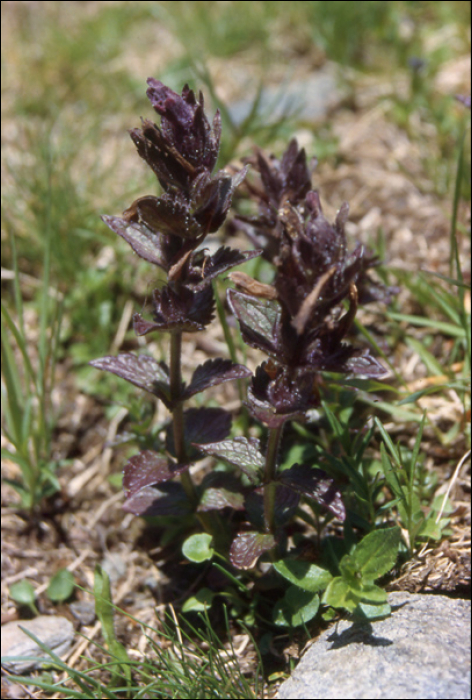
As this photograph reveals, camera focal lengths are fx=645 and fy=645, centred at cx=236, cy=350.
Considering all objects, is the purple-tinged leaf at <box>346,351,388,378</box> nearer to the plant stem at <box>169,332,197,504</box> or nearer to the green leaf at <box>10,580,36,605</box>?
the plant stem at <box>169,332,197,504</box>

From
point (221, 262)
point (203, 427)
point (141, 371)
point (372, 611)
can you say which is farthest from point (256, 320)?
point (372, 611)

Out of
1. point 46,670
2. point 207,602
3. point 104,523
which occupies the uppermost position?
point 104,523

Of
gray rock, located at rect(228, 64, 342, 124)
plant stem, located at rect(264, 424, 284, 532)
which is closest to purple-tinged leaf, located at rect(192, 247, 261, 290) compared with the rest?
plant stem, located at rect(264, 424, 284, 532)

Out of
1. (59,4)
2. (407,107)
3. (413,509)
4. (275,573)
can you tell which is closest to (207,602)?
(275,573)

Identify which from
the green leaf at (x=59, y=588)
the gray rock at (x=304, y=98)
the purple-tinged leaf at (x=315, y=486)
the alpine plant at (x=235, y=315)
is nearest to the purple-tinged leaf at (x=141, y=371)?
the alpine plant at (x=235, y=315)

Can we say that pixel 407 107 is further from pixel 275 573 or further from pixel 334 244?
pixel 275 573

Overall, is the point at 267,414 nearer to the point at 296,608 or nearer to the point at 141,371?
the point at 141,371
